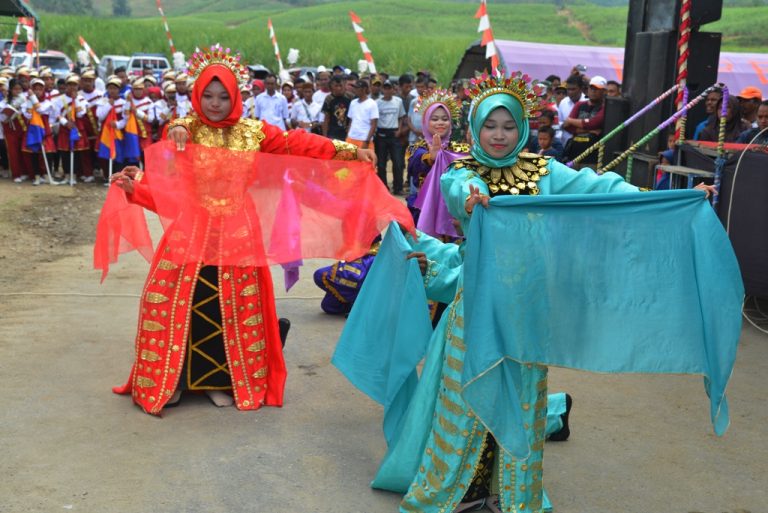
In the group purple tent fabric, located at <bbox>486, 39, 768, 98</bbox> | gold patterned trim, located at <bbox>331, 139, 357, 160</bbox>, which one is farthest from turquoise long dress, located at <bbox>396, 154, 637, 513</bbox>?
purple tent fabric, located at <bbox>486, 39, 768, 98</bbox>

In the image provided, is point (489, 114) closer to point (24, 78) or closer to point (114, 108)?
point (114, 108)

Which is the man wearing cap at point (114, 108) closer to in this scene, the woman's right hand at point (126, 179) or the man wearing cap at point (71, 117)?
the man wearing cap at point (71, 117)

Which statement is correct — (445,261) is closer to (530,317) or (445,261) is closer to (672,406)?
(530,317)

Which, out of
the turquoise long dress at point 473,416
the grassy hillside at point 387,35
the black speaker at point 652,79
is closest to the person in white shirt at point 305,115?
the black speaker at point 652,79

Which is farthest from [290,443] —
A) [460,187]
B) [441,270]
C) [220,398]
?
[460,187]

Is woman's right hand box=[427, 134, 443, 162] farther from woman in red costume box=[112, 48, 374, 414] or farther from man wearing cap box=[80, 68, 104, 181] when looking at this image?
man wearing cap box=[80, 68, 104, 181]

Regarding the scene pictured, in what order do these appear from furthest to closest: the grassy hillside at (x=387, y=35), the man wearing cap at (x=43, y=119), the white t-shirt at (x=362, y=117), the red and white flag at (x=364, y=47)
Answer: the grassy hillside at (x=387, y=35)
the red and white flag at (x=364, y=47)
the man wearing cap at (x=43, y=119)
the white t-shirt at (x=362, y=117)

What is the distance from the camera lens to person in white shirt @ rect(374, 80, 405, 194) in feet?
45.1

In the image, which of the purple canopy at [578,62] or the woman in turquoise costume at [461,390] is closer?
the woman in turquoise costume at [461,390]

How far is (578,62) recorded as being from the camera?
20.0 metres

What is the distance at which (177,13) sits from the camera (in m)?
94.2

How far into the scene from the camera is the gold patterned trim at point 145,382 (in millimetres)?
4621

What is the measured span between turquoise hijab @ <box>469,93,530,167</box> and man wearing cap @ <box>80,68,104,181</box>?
11968mm

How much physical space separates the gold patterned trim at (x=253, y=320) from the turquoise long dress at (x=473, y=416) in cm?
148
